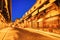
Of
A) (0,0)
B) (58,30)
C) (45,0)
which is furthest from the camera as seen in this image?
(0,0)

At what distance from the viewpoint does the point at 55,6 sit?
3115 millimetres

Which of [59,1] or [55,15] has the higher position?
[59,1]

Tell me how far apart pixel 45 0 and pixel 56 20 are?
1232 millimetres

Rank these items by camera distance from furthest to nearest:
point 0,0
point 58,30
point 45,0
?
1. point 0,0
2. point 45,0
3. point 58,30

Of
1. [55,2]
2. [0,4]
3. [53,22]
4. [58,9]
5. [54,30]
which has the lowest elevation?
[54,30]

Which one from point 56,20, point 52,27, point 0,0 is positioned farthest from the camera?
point 0,0

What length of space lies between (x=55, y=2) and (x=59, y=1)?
128mm

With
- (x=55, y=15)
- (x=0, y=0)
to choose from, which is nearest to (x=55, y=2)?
(x=55, y=15)

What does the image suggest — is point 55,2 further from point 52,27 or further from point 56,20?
point 52,27

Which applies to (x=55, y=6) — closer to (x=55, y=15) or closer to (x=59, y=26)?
(x=55, y=15)

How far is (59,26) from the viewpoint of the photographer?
2.88 metres

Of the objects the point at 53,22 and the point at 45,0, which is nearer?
the point at 53,22

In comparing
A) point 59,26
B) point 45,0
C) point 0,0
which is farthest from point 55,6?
point 0,0

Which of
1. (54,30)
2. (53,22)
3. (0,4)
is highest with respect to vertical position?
(0,4)
